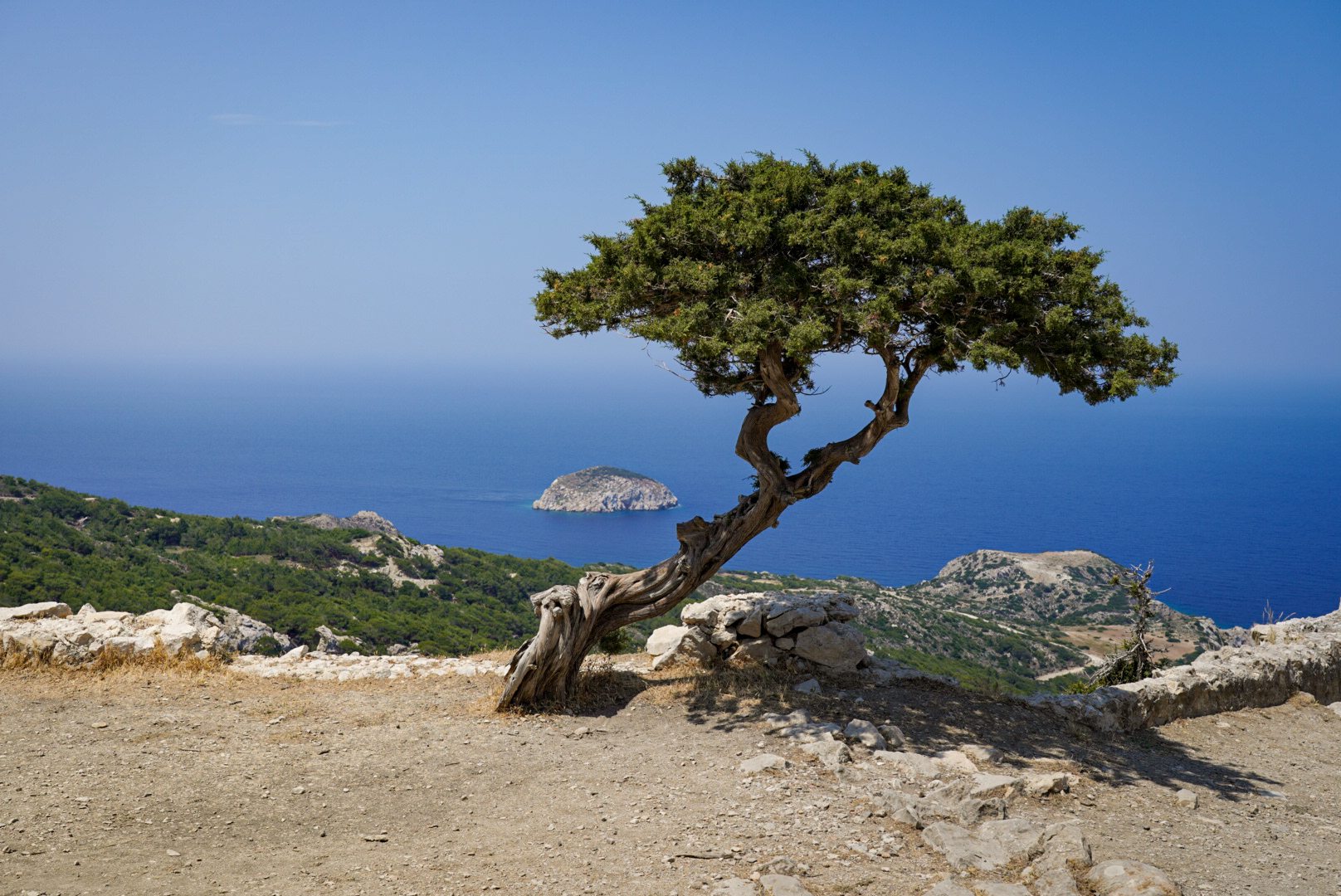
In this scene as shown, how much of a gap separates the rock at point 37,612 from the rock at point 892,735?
36.3 ft

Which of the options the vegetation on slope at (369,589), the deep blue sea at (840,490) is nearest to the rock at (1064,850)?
the vegetation on slope at (369,589)

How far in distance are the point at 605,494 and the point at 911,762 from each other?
96.2 meters

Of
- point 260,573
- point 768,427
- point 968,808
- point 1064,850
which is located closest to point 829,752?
point 968,808

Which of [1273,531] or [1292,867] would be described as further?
[1273,531]

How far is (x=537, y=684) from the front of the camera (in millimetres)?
10656

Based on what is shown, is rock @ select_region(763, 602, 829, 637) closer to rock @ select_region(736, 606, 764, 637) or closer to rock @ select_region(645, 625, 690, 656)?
rock @ select_region(736, 606, 764, 637)

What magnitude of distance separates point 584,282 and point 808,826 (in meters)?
6.48

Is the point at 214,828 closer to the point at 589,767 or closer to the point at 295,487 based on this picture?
the point at 589,767

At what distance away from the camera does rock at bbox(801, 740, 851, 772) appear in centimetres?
880

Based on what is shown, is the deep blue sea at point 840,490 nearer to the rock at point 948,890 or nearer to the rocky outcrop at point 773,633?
the rocky outcrop at point 773,633

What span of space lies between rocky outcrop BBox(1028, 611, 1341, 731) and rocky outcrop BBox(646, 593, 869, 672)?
2674mm

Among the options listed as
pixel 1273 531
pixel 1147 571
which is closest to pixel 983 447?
pixel 1273 531

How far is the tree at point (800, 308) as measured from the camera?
9344 millimetres

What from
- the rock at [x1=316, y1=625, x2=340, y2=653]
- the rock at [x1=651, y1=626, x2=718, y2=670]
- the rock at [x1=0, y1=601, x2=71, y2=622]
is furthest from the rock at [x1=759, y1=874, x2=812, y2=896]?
the rock at [x1=316, y1=625, x2=340, y2=653]
